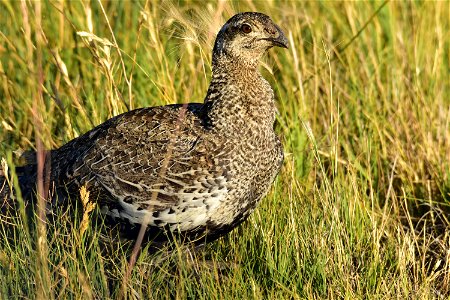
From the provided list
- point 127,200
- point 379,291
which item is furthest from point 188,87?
point 379,291

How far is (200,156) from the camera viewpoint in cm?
456

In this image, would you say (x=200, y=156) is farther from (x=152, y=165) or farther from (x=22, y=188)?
(x=22, y=188)

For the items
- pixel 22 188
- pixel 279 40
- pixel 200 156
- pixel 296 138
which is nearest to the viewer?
pixel 200 156

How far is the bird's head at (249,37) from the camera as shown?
4.69 m

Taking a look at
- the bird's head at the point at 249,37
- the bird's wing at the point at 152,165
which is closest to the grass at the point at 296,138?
the bird's head at the point at 249,37

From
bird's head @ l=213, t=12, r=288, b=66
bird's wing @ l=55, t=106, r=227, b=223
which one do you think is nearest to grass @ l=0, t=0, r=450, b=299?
bird's head @ l=213, t=12, r=288, b=66

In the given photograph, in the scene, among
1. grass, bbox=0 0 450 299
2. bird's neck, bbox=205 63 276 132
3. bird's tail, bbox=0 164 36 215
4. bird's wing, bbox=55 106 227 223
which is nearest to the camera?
grass, bbox=0 0 450 299

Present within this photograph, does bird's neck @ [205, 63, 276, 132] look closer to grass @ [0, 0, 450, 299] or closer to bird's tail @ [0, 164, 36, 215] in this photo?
grass @ [0, 0, 450, 299]

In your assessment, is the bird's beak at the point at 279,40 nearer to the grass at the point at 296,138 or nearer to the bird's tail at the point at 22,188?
the grass at the point at 296,138

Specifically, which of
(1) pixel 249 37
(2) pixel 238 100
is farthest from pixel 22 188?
(1) pixel 249 37

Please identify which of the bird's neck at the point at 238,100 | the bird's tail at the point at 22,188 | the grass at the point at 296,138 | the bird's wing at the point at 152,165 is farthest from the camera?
the bird's tail at the point at 22,188

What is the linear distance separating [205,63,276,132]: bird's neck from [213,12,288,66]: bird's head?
64 mm

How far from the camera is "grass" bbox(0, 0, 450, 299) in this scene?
4.33 m

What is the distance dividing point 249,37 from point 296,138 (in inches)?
53.2
